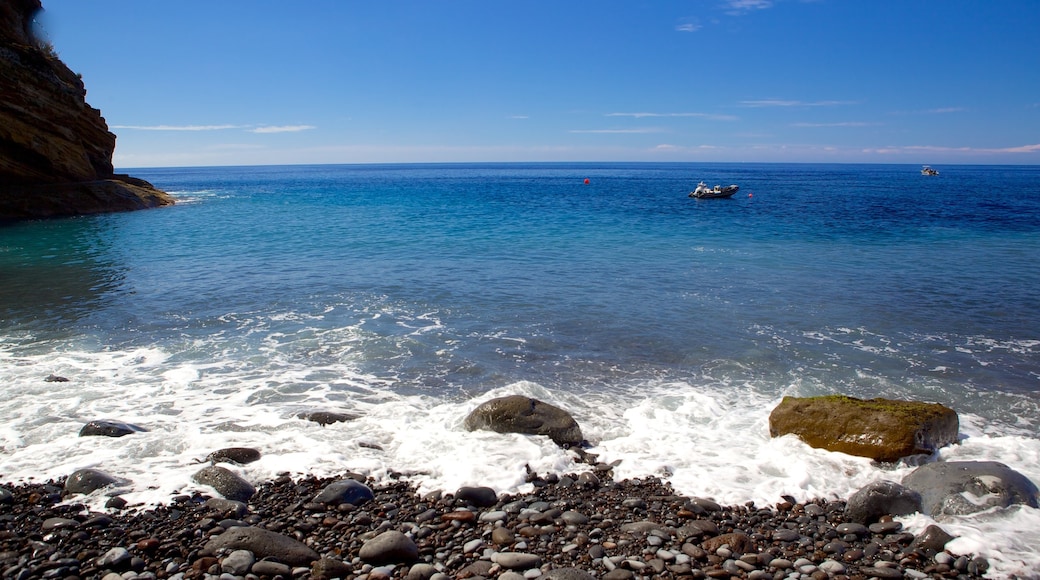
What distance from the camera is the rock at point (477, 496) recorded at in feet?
23.8

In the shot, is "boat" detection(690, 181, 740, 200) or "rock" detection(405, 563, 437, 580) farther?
"boat" detection(690, 181, 740, 200)

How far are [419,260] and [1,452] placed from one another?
1738cm

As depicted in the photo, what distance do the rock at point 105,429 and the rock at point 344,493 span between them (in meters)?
3.87

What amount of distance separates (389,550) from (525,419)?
12.1ft

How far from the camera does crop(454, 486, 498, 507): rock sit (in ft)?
23.8

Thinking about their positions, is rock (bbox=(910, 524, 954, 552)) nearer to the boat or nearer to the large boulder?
the large boulder

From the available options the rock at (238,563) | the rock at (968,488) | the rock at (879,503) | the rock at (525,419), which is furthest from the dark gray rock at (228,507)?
the rock at (968,488)

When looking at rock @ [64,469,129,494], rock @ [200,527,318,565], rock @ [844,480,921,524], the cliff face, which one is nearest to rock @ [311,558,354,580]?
rock @ [200,527,318,565]

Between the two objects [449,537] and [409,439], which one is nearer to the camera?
[449,537]

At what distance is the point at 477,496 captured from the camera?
7.28m

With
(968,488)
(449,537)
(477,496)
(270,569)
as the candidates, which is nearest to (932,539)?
(968,488)

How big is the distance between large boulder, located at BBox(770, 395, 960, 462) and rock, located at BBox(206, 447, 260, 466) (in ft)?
24.9

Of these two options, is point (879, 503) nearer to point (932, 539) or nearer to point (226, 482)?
point (932, 539)

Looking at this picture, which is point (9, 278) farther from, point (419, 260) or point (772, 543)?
point (772, 543)
